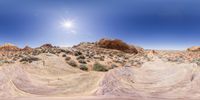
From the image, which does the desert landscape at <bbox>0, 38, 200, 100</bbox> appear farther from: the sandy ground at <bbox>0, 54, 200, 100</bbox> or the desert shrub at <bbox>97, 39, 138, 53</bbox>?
the desert shrub at <bbox>97, 39, 138, 53</bbox>

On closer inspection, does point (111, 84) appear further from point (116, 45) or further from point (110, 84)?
point (116, 45)

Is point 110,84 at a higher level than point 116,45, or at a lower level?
lower

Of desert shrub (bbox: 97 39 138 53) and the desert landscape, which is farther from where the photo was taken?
desert shrub (bbox: 97 39 138 53)

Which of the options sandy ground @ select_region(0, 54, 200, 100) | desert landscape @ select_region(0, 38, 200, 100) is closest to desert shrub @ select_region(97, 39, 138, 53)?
desert landscape @ select_region(0, 38, 200, 100)

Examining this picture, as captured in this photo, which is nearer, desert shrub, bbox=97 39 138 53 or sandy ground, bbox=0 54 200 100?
sandy ground, bbox=0 54 200 100

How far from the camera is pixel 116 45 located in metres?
64.4

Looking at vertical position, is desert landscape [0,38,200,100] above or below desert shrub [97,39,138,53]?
below

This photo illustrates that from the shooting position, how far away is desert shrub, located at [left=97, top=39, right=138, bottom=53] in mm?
63688

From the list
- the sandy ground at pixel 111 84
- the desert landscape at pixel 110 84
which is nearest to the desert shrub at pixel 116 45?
the desert landscape at pixel 110 84

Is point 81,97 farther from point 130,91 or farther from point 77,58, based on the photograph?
point 77,58

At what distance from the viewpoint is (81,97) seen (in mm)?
13062

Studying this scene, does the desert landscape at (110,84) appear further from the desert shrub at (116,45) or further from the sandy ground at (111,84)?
the desert shrub at (116,45)

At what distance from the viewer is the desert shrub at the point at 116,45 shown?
63.7 meters

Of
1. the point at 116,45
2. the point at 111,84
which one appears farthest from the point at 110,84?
the point at 116,45
